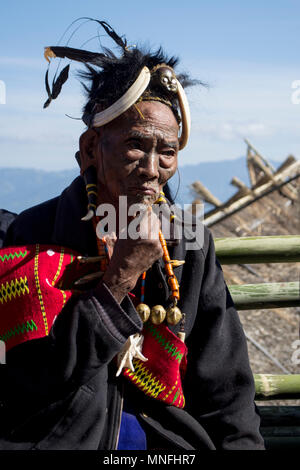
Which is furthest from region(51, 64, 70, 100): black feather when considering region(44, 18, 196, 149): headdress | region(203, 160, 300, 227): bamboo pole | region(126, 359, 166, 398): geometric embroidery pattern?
region(203, 160, 300, 227): bamboo pole

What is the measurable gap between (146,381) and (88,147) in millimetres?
1032

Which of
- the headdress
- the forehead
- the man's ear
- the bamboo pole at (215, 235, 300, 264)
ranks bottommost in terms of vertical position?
the bamboo pole at (215, 235, 300, 264)

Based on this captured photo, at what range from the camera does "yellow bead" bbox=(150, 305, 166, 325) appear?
2.43 meters

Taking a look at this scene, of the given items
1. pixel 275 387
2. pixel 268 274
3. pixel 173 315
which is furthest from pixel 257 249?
pixel 268 274

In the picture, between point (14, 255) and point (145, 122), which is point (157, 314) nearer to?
→ point (14, 255)

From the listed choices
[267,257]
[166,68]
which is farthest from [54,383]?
[267,257]

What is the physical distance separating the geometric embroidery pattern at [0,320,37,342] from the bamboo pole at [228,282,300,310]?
1.72m

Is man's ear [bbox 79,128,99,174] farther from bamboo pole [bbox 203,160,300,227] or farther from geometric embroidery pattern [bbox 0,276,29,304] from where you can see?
bamboo pole [bbox 203,160,300,227]

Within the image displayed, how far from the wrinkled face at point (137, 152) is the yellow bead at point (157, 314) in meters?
0.45

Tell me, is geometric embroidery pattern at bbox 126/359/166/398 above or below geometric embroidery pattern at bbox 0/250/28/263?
below

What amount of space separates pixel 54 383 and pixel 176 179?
1051 millimetres

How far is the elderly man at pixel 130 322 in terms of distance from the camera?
85.7 inches

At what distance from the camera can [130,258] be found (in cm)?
219
